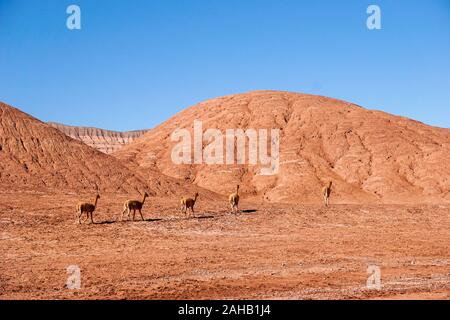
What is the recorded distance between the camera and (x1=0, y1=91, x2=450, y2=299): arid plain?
17609 mm

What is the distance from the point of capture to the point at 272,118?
9706cm

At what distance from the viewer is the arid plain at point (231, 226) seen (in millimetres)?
17609

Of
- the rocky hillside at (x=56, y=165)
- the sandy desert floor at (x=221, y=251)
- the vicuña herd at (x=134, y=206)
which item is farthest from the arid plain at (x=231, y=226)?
the vicuña herd at (x=134, y=206)

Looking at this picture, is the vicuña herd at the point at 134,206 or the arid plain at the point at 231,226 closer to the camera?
the arid plain at the point at 231,226

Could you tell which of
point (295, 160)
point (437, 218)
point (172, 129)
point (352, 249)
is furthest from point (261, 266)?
point (172, 129)

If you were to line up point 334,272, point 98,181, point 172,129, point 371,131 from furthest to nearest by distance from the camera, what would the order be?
1. point 172,129
2. point 371,131
3. point 98,181
4. point 334,272

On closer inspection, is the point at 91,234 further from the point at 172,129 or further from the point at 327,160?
the point at 172,129

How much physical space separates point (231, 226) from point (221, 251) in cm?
763

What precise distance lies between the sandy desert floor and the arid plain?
69 millimetres

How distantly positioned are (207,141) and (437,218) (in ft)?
183
